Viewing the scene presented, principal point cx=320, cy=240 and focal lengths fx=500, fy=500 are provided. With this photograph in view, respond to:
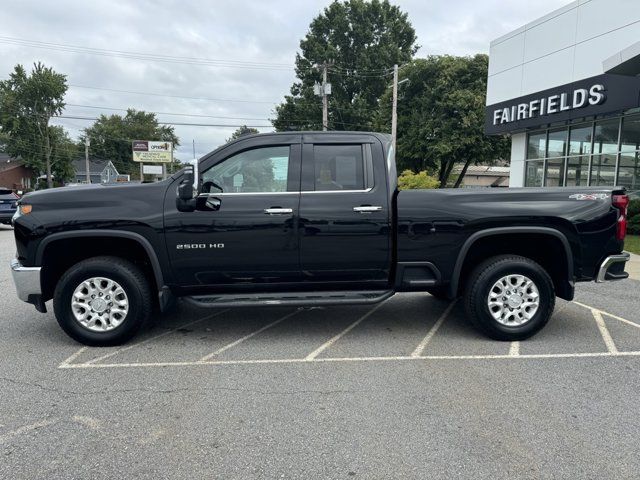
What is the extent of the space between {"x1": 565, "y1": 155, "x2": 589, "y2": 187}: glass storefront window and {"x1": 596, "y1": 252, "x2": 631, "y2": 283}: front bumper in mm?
12212

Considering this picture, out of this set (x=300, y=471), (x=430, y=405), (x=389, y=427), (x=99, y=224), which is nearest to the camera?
(x=300, y=471)

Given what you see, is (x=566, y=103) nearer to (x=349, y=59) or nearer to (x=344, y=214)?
(x=344, y=214)

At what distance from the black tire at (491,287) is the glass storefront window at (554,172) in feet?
45.8

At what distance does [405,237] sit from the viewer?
4.84 metres

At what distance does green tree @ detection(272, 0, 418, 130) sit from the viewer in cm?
4443

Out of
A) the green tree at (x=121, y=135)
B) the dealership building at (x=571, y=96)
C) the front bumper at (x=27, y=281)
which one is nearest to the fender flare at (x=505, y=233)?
the front bumper at (x=27, y=281)

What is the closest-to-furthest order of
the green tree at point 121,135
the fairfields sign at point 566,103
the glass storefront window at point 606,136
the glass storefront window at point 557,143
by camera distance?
the fairfields sign at point 566,103, the glass storefront window at point 606,136, the glass storefront window at point 557,143, the green tree at point 121,135

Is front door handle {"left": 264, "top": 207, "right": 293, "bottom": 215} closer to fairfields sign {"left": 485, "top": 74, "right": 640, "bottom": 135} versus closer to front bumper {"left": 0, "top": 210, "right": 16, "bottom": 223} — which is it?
fairfields sign {"left": 485, "top": 74, "right": 640, "bottom": 135}

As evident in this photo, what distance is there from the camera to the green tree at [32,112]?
59.4 metres

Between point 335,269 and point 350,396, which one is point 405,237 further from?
point 350,396

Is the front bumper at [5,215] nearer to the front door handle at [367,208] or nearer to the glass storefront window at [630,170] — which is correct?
the front door handle at [367,208]

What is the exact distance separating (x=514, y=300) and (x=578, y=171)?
13826mm

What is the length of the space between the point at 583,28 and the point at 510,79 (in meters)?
3.52

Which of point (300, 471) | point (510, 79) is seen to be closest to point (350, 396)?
point (300, 471)
